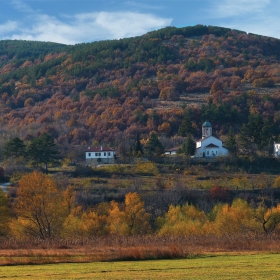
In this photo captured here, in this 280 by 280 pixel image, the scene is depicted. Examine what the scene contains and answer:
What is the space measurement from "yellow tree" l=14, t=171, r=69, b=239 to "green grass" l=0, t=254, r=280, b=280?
15.1 m

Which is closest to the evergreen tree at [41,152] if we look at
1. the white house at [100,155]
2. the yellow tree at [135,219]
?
the white house at [100,155]

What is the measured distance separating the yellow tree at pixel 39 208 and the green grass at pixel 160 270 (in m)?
15.1

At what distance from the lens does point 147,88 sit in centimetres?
12462

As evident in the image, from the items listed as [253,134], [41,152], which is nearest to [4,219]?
[41,152]

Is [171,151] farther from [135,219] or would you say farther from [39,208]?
[39,208]

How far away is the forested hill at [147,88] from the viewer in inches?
3873

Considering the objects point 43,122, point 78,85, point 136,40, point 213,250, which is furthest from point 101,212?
point 136,40

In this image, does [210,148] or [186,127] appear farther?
[186,127]

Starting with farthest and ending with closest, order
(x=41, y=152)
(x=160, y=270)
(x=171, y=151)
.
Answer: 1. (x=171, y=151)
2. (x=41, y=152)
3. (x=160, y=270)

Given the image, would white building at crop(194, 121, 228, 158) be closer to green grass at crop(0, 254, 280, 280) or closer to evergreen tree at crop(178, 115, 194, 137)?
evergreen tree at crop(178, 115, 194, 137)

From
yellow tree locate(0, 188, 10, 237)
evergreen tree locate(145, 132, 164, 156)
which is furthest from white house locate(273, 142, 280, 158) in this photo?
yellow tree locate(0, 188, 10, 237)

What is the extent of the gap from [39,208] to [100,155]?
4040 centimetres

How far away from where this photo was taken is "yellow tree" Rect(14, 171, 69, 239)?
31750 mm

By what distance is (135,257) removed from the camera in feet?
62.3
